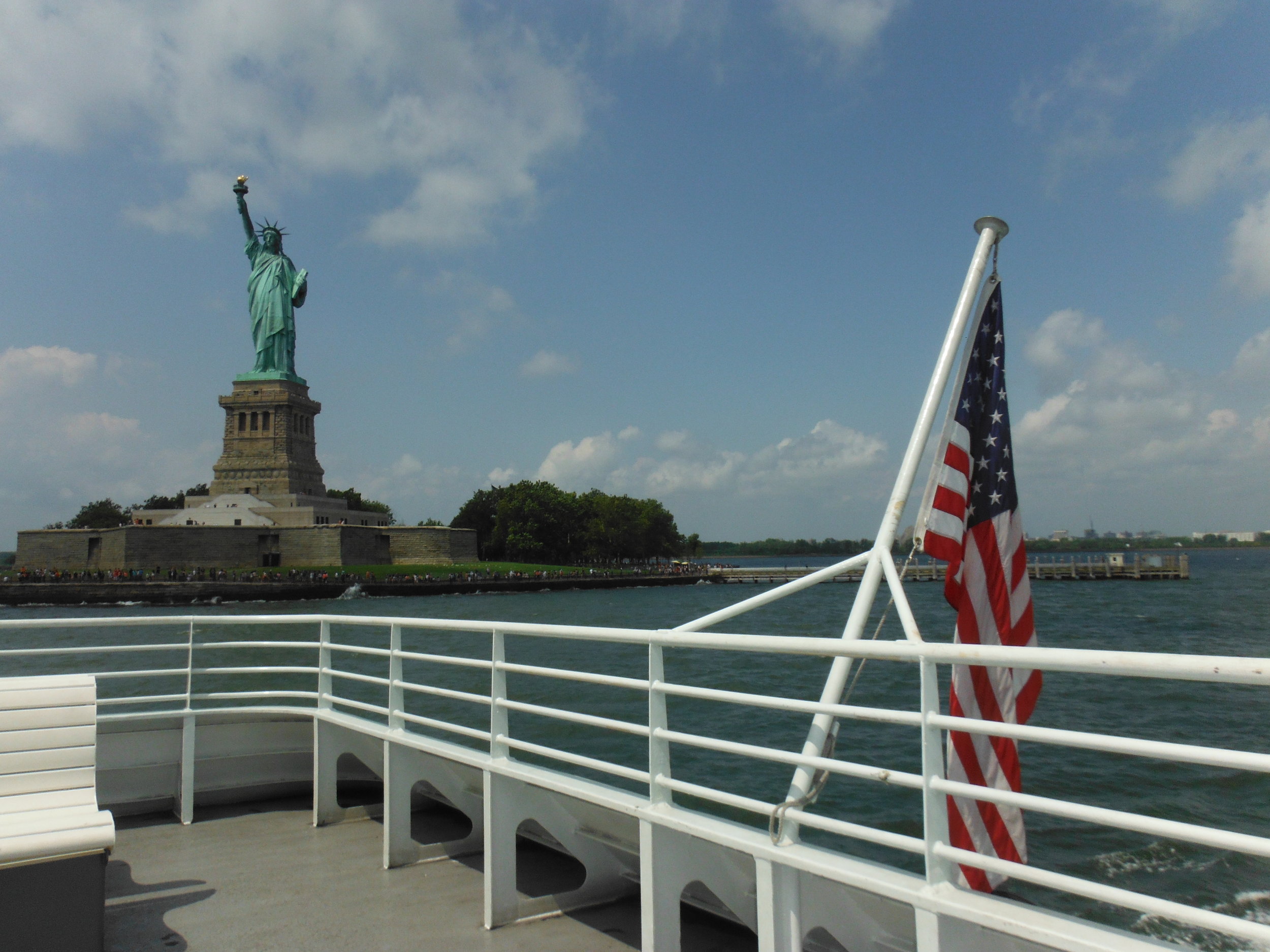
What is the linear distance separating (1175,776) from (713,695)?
9.80 m

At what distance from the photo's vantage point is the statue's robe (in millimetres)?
62438

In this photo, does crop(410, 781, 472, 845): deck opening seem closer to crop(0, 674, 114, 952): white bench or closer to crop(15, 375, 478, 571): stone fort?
crop(0, 674, 114, 952): white bench

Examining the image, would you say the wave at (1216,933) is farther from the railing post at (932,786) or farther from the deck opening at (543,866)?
the railing post at (932,786)

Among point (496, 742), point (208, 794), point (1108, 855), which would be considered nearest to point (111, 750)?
point (208, 794)

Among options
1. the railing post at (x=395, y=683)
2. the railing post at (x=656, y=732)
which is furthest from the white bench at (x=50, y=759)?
the railing post at (x=656, y=732)

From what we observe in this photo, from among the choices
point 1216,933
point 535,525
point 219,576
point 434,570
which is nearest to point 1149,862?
point 1216,933

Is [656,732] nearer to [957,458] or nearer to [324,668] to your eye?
[957,458]

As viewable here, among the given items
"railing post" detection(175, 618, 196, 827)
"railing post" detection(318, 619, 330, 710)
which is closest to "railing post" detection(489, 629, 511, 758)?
"railing post" detection(318, 619, 330, 710)

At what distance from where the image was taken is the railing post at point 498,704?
14.0 feet

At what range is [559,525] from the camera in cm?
8688

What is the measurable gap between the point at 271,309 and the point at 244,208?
7590 mm

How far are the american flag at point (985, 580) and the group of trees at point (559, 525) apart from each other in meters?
75.4

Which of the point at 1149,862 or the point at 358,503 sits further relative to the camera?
the point at 358,503

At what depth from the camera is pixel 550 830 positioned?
170 inches
